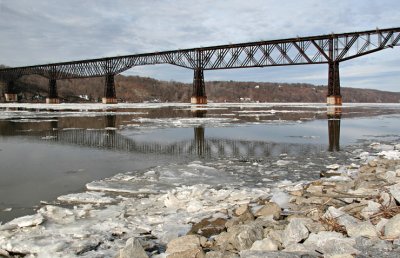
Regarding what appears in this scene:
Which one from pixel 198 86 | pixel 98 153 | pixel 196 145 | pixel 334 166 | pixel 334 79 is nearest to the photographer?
pixel 334 166

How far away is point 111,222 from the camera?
14.8 ft

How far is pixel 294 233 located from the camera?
3.50m

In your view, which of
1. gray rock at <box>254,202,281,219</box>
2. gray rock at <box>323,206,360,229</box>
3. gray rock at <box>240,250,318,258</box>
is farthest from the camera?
gray rock at <box>254,202,281,219</box>

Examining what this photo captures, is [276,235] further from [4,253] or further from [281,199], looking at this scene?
[4,253]

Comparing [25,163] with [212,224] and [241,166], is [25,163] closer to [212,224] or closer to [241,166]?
[241,166]

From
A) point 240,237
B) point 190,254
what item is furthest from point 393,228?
point 190,254

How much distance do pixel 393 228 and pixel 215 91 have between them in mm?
158114

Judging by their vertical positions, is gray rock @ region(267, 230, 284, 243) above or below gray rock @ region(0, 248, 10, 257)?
above

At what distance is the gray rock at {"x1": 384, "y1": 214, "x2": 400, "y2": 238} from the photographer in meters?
3.25

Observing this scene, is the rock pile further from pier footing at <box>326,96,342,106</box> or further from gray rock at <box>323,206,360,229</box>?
pier footing at <box>326,96,342,106</box>

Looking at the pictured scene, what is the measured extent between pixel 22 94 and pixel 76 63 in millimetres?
40193

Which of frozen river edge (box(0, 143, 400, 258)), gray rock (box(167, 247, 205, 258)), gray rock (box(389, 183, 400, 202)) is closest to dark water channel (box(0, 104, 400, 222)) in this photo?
frozen river edge (box(0, 143, 400, 258))

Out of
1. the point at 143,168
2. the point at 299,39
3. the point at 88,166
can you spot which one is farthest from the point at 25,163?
the point at 299,39

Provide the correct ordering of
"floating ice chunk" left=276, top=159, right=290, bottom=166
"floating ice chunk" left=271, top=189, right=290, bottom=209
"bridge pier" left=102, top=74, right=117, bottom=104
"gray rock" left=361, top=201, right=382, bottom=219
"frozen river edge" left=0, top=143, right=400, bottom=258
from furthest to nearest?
"bridge pier" left=102, top=74, right=117, bottom=104 → "floating ice chunk" left=276, top=159, right=290, bottom=166 → "floating ice chunk" left=271, top=189, right=290, bottom=209 → "gray rock" left=361, top=201, right=382, bottom=219 → "frozen river edge" left=0, top=143, right=400, bottom=258
